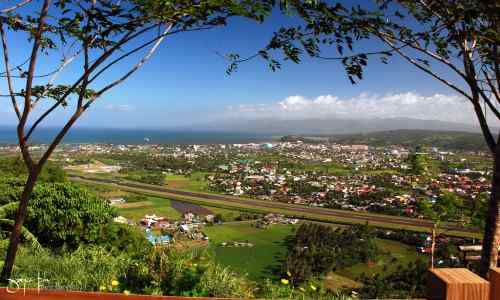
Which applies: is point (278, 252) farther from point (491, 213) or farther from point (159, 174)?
point (159, 174)

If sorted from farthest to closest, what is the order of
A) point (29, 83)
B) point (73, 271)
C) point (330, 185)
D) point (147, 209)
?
point (330, 185), point (147, 209), point (73, 271), point (29, 83)

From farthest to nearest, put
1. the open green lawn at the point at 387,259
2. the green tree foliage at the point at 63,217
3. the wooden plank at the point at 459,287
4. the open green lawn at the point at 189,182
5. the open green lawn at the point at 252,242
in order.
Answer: the open green lawn at the point at 189,182
the open green lawn at the point at 252,242
the open green lawn at the point at 387,259
the green tree foliage at the point at 63,217
the wooden plank at the point at 459,287

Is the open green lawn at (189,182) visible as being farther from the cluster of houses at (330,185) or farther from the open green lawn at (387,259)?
the open green lawn at (387,259)

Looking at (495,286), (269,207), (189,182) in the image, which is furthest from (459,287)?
(189,182)

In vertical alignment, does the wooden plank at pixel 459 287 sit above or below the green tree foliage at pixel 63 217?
above

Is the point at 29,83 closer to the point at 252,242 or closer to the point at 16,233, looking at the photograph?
the point at 16,233

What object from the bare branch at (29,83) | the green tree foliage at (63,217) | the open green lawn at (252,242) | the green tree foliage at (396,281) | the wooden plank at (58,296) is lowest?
the open green lawn at (252,242)

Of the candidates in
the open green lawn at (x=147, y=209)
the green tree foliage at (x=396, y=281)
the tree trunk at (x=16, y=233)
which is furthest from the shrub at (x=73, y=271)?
the open green lawn at (x=147, y=209)

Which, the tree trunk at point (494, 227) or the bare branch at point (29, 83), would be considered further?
the bare branch at point (29, 83)
